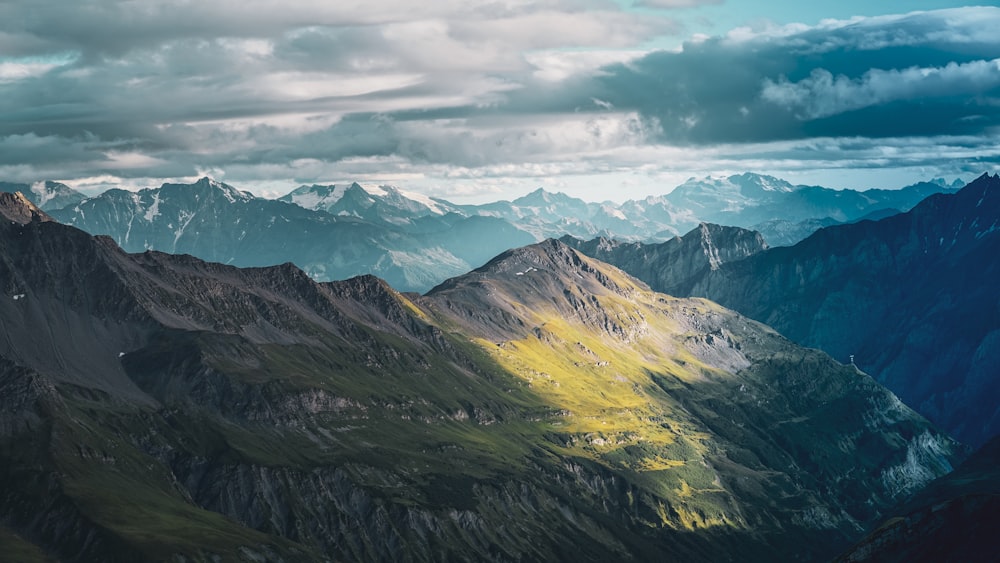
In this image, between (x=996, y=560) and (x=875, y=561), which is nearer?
(x=996, y=560)

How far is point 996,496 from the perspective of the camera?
19362 cm

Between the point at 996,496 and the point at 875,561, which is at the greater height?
the point at 996,496

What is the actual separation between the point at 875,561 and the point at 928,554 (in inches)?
401

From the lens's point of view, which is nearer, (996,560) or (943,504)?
(996,560)

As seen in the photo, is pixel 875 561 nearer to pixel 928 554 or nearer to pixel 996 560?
pixel 928 554

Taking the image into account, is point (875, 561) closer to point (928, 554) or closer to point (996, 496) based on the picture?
point (928, 554)

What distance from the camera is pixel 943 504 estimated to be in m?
199

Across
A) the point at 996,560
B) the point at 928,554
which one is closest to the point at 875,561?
the point at 928,554

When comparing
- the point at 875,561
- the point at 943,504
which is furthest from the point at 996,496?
the point at 875,561

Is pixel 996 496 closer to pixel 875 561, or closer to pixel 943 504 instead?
pixel 943 504

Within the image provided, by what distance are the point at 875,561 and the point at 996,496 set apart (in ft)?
79.9

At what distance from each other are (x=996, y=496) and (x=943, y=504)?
932 centimetres

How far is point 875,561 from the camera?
200 m
